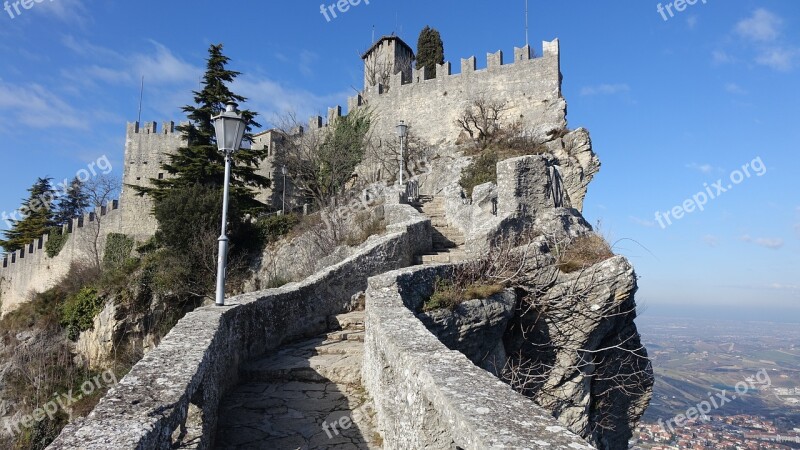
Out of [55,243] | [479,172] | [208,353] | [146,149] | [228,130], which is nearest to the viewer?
[208,353]

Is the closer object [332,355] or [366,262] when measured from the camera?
[332,355]

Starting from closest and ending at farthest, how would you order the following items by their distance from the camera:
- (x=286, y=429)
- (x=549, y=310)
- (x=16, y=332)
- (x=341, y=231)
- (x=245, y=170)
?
(x=286, y=429)
(x=549, y=310)
(x=341, y=231)
(x=16, y=332)
(x=245, y=170)

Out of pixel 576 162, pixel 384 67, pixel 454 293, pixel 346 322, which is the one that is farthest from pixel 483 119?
pixel 454 293

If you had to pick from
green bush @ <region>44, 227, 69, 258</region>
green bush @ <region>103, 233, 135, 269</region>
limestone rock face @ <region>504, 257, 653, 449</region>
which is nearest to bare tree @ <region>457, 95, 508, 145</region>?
limestone rock face @ <region>504, 257, 653, 449</region>

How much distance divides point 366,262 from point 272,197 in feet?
81.3

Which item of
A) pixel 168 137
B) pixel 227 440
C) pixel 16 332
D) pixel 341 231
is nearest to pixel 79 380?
pixel 16 332

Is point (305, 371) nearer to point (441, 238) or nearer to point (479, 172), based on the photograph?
point (441, 238)

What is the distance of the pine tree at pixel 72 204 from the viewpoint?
40.0m

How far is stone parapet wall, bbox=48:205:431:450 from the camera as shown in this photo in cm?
245

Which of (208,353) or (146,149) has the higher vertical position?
(146,149)

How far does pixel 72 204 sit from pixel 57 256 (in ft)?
46.3

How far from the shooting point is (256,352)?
20.7ft

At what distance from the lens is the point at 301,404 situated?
17.0ft

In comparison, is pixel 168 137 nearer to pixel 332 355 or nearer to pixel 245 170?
pixel 245 170
